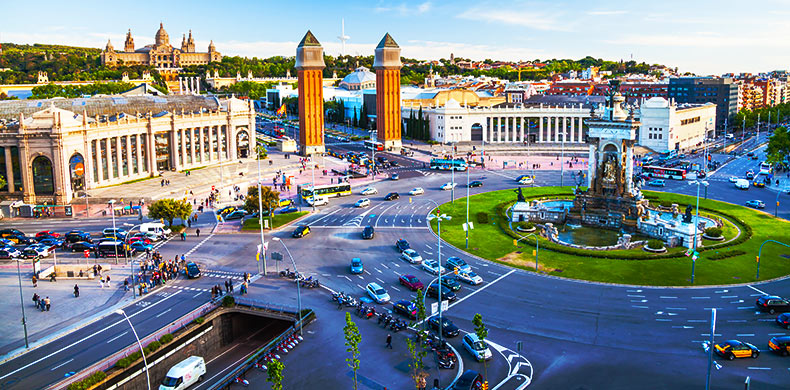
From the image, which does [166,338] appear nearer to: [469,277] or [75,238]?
A: [469,277]

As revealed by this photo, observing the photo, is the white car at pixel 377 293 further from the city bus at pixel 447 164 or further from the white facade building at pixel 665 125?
the white facade building at pixel 665 125

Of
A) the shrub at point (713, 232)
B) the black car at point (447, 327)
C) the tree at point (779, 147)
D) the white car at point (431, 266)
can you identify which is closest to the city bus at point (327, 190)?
the white car at point (431, 266)

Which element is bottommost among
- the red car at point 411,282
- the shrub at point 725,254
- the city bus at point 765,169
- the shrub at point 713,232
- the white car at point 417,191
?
the red car at point 411,282

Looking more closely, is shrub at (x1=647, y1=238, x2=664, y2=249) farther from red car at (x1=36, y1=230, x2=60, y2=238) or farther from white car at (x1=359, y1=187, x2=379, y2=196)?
red car at (x1=36, y1=230, x2=60, y2=238)

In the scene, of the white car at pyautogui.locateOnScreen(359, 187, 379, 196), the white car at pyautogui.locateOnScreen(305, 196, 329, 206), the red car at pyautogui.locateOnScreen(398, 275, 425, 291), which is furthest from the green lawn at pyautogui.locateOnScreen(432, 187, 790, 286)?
the white car at pyautogui.locateOnScreen(359, 187, 379, 196)

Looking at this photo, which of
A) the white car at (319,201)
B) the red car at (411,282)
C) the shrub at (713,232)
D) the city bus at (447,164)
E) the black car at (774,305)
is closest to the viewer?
the black car at (774,305)

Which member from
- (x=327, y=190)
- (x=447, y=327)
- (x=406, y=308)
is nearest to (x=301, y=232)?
(x=327, y=190)
